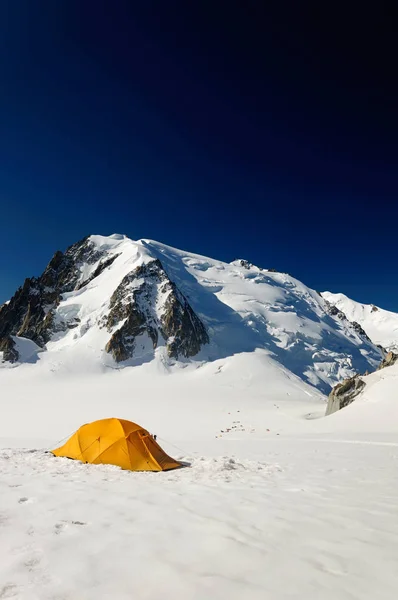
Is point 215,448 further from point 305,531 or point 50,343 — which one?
point 50,343

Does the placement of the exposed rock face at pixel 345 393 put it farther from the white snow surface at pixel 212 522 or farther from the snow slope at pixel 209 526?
the snow slope at pixel 209 526

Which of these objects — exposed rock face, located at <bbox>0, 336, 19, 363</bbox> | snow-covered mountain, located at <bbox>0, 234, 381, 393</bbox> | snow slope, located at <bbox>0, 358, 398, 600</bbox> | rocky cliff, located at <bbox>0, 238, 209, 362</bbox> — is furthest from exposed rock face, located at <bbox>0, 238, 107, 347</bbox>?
snow slope, located at <bbox>0, 358, 398, 600</bbox>

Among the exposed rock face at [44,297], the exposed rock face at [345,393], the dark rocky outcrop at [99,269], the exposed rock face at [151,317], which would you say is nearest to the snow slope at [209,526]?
the exposed rock face at [345,393]

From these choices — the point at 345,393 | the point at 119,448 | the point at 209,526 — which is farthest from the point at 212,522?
the point at 345,393

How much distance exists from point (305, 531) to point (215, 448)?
1128 centimetres

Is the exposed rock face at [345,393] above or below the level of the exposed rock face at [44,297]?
below

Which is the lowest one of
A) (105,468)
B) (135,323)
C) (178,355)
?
(105,468)

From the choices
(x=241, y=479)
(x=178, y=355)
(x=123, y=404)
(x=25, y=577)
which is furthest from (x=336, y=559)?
(x=178, y=355)

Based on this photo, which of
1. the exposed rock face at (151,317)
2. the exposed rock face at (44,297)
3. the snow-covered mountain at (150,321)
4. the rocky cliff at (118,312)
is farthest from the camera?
the exposed rock face at (44,297)

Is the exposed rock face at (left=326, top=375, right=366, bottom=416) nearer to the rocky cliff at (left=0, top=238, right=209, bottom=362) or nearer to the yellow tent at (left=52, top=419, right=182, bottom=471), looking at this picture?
the yellow tent at (left=52, top=419, right=182, bottom=471)

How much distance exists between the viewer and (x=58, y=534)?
4801mm

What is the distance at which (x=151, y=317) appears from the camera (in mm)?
69938

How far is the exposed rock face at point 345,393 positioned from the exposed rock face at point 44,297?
53923mm

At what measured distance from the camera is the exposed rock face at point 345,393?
2887 centimetres
